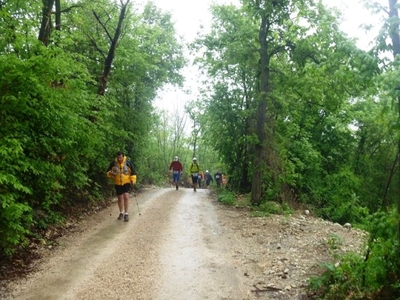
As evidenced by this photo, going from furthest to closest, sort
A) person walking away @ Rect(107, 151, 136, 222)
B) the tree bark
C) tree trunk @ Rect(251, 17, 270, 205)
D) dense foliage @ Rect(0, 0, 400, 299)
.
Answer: the tree bark → tree trunk @ Rect(251, 17, 270, 205) → person walking away @ Rect(107, 151, 136, 222) → dense foliage @ Rect(0, 0, 400, 299)

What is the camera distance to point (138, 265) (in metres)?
6.24

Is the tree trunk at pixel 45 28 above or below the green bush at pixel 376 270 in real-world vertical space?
above

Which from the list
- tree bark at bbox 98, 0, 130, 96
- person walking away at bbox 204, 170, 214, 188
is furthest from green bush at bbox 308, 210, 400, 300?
person walking away at bbox 204, 170, 214, 188

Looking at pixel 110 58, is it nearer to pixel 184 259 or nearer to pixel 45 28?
pixel 45 28

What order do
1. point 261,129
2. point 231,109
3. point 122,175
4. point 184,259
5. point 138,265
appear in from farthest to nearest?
1. point 231,109
2. point 261,129
3. point 122,175
4. point 184,259
5. point 138,265

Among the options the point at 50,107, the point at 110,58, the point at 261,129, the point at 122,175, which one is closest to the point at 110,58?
the point at 110,58

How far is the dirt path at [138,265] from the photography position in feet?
17.0

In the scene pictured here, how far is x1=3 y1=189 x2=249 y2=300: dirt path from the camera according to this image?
5172 mm

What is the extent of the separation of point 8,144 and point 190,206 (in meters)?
7.98

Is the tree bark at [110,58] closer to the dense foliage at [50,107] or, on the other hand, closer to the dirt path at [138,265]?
A: the dense foliage at [50,107]

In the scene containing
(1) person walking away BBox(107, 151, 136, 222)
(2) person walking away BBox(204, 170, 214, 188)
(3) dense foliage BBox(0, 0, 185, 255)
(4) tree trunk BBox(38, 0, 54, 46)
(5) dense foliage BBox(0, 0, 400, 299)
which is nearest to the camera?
(5) dense foliage BBox(0, 0, 400, 299)

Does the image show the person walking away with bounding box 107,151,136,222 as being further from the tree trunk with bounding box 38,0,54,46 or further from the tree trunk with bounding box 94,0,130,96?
the tree trunk with bounding box 94,0,130,96

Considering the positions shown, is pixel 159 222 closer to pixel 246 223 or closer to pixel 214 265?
pixel 246 223

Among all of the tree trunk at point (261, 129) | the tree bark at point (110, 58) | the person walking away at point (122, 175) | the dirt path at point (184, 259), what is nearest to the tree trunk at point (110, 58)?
the tree bark at point (110, 58)
